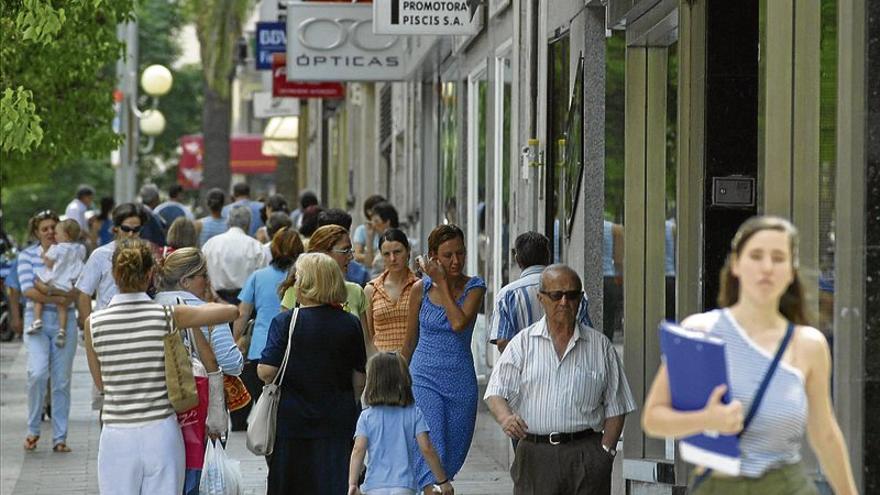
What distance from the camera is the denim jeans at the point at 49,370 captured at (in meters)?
15.8

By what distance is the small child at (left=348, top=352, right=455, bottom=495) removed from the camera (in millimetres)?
9336

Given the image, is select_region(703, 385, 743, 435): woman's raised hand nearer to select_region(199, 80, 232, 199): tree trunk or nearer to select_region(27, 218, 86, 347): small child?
select_region(27, 218, 86, 347): small child

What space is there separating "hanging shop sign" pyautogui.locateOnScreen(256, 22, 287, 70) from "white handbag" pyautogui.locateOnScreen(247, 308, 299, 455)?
852 inches

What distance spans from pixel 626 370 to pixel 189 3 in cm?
3273

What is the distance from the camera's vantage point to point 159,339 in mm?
8867

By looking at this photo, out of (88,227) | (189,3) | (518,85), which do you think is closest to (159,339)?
(518,85)

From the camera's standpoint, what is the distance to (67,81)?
72.2 feet

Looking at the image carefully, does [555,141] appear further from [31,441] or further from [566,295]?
[31,441]

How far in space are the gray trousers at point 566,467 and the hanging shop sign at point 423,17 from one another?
7.91 metres

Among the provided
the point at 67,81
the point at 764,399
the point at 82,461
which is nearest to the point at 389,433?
the point at 764,399

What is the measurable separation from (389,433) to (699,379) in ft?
14.4

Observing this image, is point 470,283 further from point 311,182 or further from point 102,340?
point 311,182

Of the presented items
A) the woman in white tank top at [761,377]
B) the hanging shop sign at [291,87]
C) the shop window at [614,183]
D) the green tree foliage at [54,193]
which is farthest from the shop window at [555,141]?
the green tree foliage at [54,193]

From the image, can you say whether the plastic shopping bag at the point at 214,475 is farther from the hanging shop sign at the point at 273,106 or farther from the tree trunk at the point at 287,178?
the tree trunk at the point at 287,178
